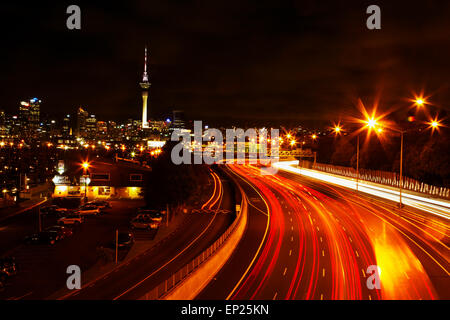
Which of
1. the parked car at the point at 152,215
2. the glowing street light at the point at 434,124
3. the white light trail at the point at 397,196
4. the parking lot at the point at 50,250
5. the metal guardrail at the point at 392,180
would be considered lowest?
the parking lot at the point at 50,250

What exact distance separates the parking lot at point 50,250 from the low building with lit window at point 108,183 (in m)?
6.44

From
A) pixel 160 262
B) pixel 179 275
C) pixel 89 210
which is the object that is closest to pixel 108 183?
pixel 89 210

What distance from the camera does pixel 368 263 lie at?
17641 millimetres

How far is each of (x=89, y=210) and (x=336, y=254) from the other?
19008 millimetres

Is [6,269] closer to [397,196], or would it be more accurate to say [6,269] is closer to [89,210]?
[89,210]

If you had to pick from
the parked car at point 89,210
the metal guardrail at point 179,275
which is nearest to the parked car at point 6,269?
the metal guardrail at point 179,275

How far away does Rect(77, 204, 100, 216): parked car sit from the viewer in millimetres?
28247

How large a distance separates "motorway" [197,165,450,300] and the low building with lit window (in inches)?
491

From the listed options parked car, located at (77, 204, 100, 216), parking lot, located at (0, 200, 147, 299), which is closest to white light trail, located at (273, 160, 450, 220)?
parking lot, located at (0, 200, 147, 299)

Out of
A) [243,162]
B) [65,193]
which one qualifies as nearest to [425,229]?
[65,193]

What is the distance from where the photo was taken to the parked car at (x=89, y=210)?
2825cm

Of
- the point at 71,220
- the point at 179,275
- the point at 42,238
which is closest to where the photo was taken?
the point at 179,275

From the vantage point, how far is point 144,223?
24.9 m

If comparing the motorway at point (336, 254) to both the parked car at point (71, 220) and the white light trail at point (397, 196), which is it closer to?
the white light trail at point (397, 196)
